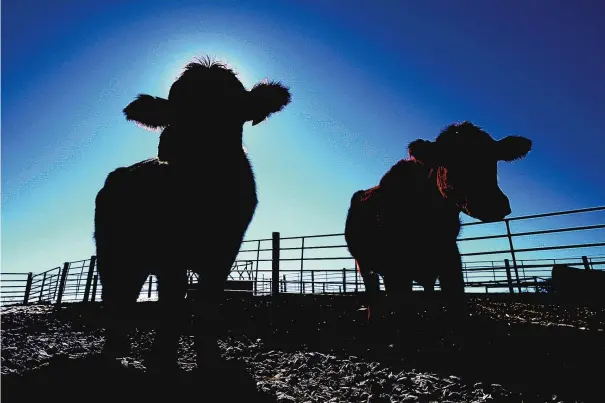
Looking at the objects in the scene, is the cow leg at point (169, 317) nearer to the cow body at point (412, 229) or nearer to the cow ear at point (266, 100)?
the cow ear at point (266, 100)

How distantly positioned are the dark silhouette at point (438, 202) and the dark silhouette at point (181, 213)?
175 centimetres

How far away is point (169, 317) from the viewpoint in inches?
84.7

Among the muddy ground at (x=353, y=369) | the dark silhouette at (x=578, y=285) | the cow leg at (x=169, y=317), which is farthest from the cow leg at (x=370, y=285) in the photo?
the dark silhouette at (x=578, y=285)

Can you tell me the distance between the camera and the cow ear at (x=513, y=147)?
3.84m

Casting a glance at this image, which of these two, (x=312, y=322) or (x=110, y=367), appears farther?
(x=312, y=322)

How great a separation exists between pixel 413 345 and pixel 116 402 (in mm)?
2290

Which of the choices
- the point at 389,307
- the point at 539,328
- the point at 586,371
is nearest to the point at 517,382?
the point at 586,371

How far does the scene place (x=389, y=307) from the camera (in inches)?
153

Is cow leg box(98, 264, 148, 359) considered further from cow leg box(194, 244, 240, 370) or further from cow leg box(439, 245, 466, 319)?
cow leg box(439, 245, 466, 319)

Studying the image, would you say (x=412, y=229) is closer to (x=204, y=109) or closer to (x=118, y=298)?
(x=204, y=109)

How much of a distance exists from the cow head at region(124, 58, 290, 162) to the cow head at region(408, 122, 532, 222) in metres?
1.82

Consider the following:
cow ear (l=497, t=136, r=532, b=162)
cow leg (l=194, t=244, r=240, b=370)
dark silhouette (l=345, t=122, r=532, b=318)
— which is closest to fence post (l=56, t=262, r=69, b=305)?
dark silhouette (l=345, t=122, r=532, b=318)

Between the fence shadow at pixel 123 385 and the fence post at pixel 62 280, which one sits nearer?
the fence shadow at pixel 123 385

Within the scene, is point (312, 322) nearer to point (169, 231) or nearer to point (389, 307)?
point (389, 307)
